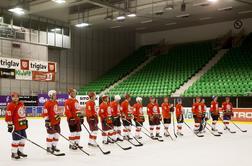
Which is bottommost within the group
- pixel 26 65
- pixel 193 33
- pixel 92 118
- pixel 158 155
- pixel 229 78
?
pixel 158 155

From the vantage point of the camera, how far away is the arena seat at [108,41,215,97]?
2588 centimetres

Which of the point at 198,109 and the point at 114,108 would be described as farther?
the point at 198,109

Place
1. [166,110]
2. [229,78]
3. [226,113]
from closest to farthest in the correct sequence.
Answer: [166,110]
[226,113]
[229,78]

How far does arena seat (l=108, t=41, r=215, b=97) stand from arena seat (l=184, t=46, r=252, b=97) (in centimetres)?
167

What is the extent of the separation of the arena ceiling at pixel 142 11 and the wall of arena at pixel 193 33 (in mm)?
766

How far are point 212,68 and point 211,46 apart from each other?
4.09 metres

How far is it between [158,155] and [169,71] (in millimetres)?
20212

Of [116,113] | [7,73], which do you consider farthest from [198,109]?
[7,73]

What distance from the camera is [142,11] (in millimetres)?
25156

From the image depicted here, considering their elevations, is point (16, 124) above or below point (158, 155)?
above

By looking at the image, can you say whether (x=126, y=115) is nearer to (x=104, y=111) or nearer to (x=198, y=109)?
(x=104, y=111)

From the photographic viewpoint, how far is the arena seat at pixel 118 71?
29.6 meters

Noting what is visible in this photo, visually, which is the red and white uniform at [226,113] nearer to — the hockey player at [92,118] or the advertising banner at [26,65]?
the hockey player at [92,118]

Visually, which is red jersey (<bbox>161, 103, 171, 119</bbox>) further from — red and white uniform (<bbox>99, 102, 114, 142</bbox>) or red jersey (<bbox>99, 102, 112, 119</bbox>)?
red jersey (<bbox>99, 102, 112, 119</bbox>)
